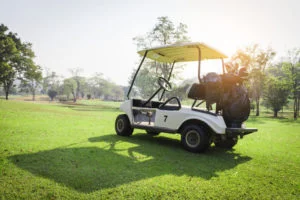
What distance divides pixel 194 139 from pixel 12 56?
141 feet

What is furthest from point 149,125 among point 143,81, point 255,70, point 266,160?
point 143,81

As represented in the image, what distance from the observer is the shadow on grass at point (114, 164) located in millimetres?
3372

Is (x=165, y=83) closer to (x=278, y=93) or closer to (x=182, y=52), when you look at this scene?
(x=182, y=52)

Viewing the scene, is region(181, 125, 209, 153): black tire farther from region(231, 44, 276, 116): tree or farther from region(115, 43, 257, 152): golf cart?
region(231, 44, 276, 116): tree

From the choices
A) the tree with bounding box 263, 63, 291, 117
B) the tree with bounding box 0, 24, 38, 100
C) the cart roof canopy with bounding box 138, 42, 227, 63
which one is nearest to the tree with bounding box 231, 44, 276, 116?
the tree with bounding box 263, 63, 291, 117

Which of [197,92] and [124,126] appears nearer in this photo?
[197,92]

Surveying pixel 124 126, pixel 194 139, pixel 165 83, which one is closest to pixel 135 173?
pixel 194 139

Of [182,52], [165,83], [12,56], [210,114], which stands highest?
[12,56]

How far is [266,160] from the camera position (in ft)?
17.2

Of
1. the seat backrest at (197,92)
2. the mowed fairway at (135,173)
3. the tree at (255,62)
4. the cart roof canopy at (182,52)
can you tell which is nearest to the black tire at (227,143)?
the mowed fairway at (135,173)

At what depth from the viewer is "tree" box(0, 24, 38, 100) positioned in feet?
113

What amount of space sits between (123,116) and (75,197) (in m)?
4.82

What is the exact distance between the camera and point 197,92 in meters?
5.95

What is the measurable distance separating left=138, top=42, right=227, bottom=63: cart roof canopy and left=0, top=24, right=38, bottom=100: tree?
35.1 metres
